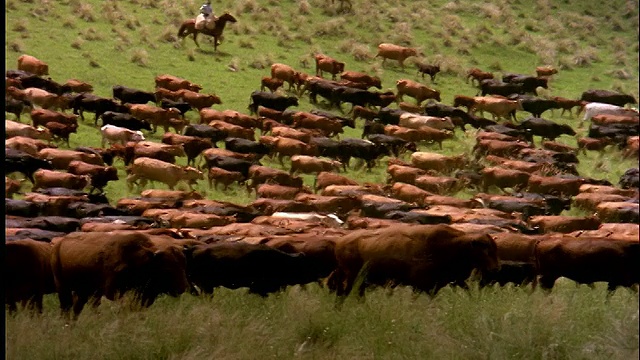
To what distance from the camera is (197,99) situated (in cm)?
2547

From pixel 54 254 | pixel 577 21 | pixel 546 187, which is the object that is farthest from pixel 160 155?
pixel 54 254

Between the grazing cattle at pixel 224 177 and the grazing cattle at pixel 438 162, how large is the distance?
4.28 metres

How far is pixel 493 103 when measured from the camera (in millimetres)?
28984

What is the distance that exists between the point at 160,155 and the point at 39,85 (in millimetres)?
4935

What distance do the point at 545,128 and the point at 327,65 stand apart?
609cm

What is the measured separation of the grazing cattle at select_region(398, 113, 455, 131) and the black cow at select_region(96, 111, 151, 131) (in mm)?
6647

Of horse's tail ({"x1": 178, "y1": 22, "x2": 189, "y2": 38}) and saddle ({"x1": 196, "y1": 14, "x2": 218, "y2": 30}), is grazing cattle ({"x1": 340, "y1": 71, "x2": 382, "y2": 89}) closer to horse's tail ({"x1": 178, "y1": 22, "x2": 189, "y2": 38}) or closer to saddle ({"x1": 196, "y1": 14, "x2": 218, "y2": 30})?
saddle ({"x1": 196, "y1": 14, "x2": 218, "y2": 30})

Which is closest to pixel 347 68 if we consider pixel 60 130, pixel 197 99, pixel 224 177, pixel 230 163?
pixel 197 99

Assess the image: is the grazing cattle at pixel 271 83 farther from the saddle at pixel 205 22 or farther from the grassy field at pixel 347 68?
the saddle at pixel 205 22

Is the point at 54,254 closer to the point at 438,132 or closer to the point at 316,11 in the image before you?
the point at 316,11

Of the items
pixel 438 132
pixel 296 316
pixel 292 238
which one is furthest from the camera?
pixel 438 132

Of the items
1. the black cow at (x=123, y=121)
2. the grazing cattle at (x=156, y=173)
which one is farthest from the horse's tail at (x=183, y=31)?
the grazing cattle at (x=156, y=173)

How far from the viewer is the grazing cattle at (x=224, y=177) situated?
803 inches

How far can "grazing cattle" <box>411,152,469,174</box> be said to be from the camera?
22.8m
